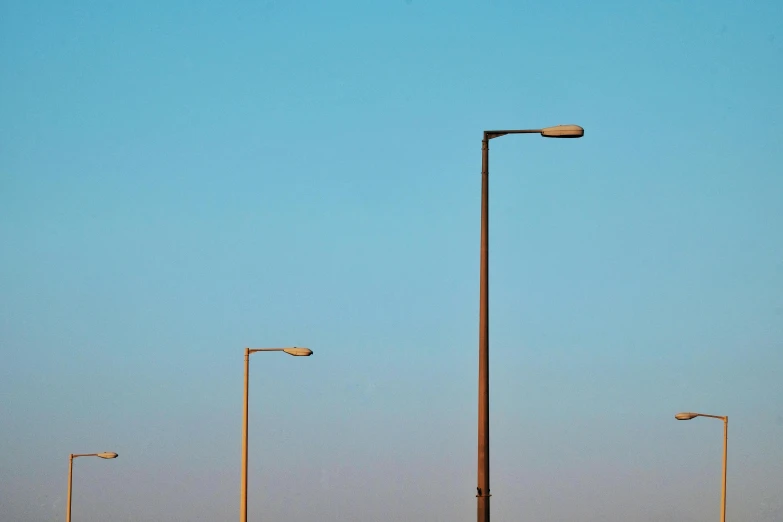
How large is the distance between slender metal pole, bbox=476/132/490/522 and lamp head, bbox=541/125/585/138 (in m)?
1.08

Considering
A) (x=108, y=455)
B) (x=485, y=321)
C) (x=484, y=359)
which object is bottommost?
(x=108, y=455)

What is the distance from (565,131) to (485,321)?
3537 millimetres

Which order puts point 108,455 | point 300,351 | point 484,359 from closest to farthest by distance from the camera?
point 484,359 < point 300,351 < point 108,455

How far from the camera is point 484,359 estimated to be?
2420 cm

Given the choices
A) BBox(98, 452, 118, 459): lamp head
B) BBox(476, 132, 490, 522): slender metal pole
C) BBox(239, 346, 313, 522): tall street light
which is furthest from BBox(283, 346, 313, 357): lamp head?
BBox(98, 452, 118, 459): lamp head

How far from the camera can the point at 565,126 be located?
81.0 ft

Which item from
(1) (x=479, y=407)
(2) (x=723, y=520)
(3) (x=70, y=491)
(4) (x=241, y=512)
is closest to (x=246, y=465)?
(4) (x=241, y=512)

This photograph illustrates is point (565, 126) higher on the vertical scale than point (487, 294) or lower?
higher

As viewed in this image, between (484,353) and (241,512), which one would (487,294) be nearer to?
(484,353)

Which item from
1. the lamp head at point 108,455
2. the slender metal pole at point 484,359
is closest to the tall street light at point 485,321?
the slender metal pole at point 484,359

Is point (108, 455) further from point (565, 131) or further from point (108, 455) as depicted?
point (565, 131)

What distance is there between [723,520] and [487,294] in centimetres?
3172

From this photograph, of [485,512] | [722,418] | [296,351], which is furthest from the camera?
[722,418]

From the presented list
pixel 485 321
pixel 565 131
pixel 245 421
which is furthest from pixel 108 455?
pixel 565 131
